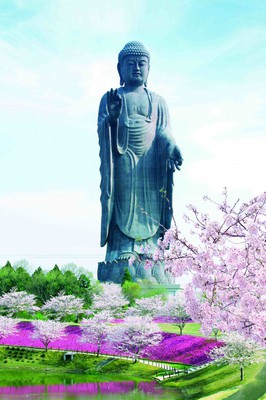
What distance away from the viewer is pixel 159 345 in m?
38.2

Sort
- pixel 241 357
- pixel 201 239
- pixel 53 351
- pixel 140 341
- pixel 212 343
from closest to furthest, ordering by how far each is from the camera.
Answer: pixel 201 239 → pixel 241 357 → pixel 212 343 → pixel 140 341 → pixel 53 351

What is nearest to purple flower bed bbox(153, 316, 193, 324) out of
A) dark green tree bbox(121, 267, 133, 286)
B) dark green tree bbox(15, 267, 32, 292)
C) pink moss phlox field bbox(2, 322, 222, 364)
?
pink moss phlox field bbox(2, 322, 222, 364)

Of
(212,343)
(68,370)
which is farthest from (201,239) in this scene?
(68,370)

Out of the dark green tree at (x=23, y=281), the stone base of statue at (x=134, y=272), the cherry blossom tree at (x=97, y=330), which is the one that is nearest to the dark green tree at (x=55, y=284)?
the dark green tree at (x=23, y=281)

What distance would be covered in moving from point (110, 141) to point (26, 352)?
21.9 meters

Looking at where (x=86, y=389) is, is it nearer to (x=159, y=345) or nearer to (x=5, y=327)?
(x=159, y=345)

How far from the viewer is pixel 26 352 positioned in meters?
40.8

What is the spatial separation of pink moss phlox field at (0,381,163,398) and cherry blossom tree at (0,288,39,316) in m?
20.3

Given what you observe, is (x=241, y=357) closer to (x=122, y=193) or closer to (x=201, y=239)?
(x=201, y=239)

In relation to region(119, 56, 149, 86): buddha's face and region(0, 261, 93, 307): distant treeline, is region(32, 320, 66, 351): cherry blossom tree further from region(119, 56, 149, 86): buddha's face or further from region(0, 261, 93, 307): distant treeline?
region(119, 56, 149, 86): buddha's face

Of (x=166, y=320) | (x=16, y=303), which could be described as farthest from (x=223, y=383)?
(x=16, y=303)

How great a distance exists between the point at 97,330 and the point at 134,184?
21.0m

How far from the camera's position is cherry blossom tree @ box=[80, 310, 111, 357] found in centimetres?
3903

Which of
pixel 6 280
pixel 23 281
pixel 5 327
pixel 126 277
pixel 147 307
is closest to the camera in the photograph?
pixel 5 327
